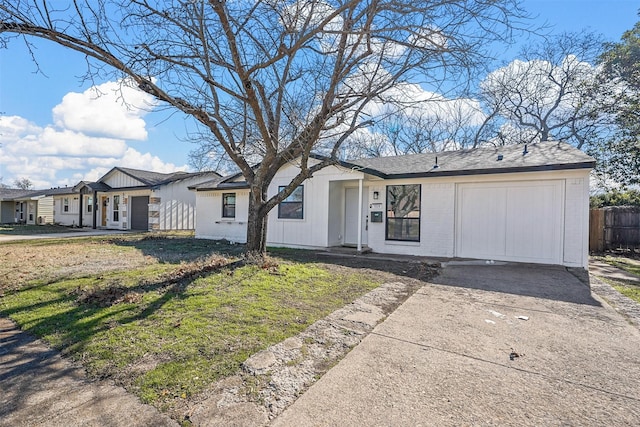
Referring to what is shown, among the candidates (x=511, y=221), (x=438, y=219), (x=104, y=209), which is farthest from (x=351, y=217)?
(x=104, y=209)

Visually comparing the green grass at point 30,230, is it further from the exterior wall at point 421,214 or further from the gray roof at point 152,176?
the exterior wall at point 421,214

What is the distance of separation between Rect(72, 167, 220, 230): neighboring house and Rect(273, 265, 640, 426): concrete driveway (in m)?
18.0

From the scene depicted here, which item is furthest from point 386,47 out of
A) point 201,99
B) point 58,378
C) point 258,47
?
point 58,378

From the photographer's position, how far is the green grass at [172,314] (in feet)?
9.00

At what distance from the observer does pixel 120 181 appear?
2108 centimetres

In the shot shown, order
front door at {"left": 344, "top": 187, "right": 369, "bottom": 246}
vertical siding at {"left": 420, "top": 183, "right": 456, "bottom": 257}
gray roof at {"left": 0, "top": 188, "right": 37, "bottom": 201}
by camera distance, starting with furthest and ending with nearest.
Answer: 1. gray roof at {"left": 0, "top": 188, "right": 37, "bottom": 201}
2. front door at {"left": 344, "top": 187, "right": 369, "bottom": 246}
3. vertical siding at {"left": 420, "top": 183, "right": 456, "bottom": 257}

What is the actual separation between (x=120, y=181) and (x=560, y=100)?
28.2m

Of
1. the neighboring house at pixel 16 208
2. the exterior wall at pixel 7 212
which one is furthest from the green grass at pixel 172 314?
the exterior wall at pixel 7 212

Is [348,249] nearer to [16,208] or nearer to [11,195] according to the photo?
[16,208]

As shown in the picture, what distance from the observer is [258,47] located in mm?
6074

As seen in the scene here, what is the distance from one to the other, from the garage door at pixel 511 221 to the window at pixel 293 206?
204 inches

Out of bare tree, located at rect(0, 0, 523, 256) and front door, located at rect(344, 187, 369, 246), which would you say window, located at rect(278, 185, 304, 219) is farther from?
bare tree, located at rect(0, 0, 523, 256)

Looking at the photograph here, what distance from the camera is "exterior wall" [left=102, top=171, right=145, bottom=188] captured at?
65.9ft

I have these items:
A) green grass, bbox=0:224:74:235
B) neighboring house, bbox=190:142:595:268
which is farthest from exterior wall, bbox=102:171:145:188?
neighboring house, bbox=190:142:595:268
